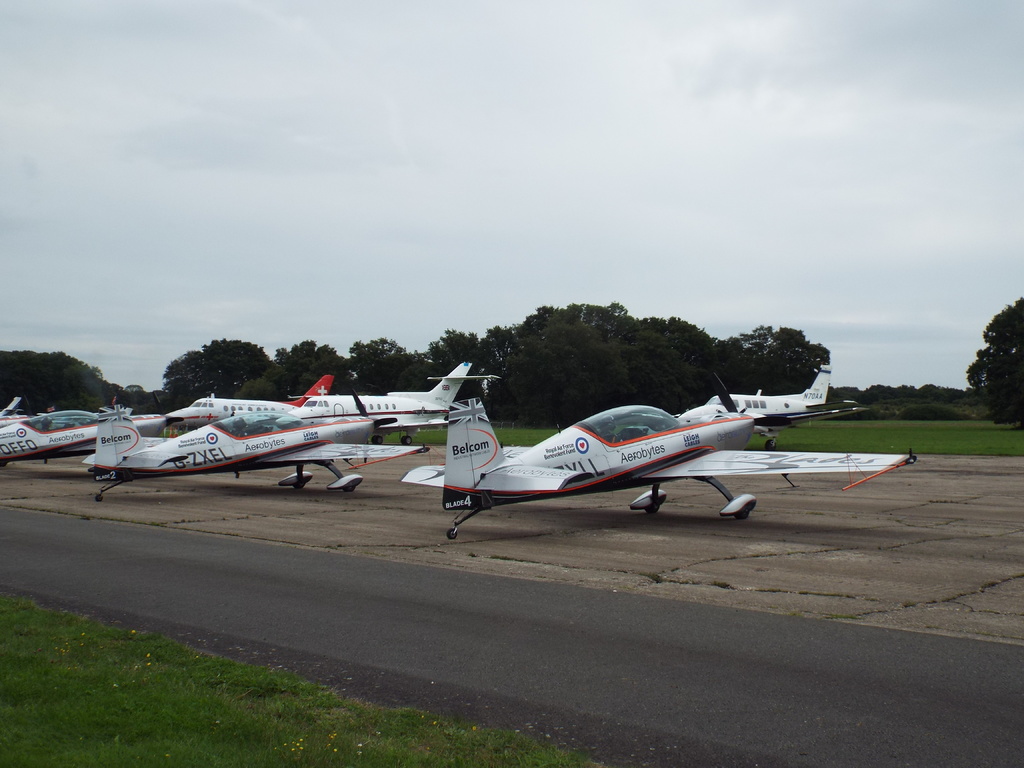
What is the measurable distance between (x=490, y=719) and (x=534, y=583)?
4089 mm

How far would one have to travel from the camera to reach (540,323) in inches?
4023

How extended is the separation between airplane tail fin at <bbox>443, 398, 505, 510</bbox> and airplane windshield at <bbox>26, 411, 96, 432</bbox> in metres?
16.7

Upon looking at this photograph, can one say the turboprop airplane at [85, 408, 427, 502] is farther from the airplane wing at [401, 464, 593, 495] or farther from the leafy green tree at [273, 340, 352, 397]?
the leafy green tree at [273, 340, 352, 397]

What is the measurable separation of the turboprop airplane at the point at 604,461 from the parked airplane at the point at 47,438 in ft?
48.9

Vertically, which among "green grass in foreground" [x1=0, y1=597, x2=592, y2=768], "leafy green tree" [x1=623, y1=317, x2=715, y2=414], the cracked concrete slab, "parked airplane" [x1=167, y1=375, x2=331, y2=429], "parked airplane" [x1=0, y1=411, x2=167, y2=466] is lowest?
the cracked concrete slab

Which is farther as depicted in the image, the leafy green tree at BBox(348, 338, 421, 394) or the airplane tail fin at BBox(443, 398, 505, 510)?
the leafy green tree at BBox(348, 338, 421, 394)

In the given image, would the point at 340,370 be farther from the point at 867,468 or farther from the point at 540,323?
the point at 867,468

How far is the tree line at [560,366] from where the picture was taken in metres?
80.2

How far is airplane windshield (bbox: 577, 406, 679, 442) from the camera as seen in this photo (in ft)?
45.3

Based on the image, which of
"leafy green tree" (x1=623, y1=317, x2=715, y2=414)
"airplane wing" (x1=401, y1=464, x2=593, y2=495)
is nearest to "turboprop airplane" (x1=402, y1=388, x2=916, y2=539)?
"airplane wing" (x1=401, y1=464, x2=593, y2=495)

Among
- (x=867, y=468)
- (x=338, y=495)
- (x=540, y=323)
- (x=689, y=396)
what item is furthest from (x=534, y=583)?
(x=540, y=323)

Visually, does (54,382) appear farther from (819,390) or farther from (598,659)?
(598,659)

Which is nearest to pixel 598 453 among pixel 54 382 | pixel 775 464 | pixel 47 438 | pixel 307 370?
pixel 775 464

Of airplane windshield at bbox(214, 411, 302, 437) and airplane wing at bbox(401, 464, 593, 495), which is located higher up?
airplane windshield at bbox(214, 411, 302, 437)
